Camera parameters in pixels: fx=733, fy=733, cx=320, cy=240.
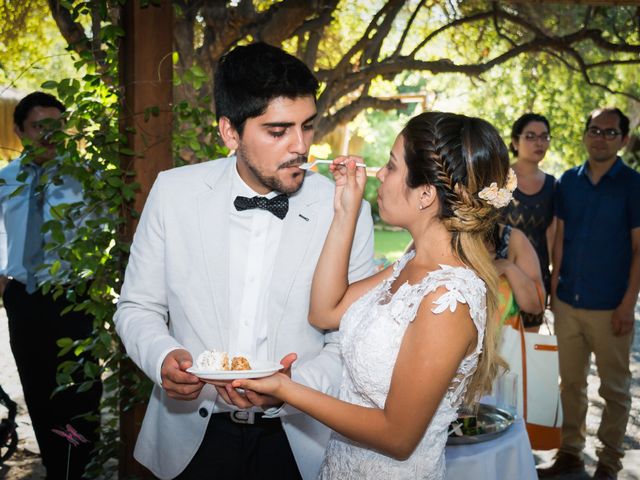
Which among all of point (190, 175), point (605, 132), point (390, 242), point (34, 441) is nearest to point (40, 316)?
point (34, 441)

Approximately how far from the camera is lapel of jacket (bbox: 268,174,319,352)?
2320 millimetres

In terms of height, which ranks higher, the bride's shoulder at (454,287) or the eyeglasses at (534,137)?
the eyeglasses at (534,137)

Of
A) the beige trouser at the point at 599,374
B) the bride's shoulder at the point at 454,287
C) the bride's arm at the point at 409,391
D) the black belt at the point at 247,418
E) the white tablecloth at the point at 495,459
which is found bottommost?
the beige trouser at the point at 599,374

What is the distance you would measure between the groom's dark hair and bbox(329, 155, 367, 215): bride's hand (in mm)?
248

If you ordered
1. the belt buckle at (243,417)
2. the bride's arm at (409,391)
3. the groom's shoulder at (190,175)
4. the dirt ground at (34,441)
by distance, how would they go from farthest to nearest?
the dirt ground at (34,441)
the groom's shoulder at (190,175)
the belt buckle at (243,417)
the bride's arm at (409,391)

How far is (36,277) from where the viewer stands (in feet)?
12.8

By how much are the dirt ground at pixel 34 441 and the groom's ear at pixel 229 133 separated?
7.43ft

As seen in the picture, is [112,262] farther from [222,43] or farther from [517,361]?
[222,43]

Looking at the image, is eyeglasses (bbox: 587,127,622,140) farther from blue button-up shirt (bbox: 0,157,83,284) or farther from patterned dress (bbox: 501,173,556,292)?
blue button-up shirt (bbox: 0,157,83,284)

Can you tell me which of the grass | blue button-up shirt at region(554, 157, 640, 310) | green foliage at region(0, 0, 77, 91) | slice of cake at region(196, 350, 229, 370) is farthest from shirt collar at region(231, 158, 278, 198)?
the grass

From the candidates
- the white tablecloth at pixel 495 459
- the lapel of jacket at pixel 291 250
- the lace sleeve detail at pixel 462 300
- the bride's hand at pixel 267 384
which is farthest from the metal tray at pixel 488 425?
the bride's hand at pixel 267 384

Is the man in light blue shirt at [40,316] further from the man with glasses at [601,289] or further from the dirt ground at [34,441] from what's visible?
the man with glasses at [601,289]

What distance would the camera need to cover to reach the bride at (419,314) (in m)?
1.91

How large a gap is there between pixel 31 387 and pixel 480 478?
8.73 ft
